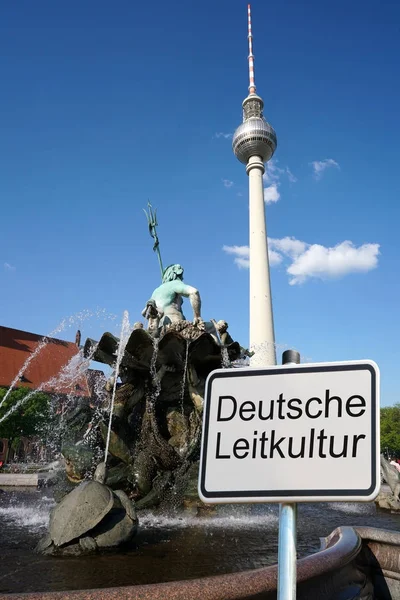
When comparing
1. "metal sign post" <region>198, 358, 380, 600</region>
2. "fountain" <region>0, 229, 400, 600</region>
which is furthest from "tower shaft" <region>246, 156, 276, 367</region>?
"metal sign post" <region>198, 358, 380, 600</region>

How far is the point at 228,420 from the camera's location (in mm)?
1560

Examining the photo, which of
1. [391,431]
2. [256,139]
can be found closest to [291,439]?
[256,139]

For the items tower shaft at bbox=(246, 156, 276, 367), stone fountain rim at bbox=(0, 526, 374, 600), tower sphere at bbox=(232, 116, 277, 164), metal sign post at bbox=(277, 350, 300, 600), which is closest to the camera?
metal sign post at bbox=(277, 350, 300, 600)

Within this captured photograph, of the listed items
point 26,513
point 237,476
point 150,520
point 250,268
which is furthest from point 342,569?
point 250,268

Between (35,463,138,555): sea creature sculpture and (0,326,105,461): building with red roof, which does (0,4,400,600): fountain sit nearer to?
(35,463,138,555): sea creature sculpture

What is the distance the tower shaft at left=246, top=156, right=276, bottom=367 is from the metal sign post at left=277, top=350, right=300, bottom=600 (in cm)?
3781

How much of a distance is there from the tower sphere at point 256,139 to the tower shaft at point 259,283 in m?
5.01

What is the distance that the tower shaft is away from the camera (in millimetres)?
41469

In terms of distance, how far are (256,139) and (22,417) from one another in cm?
3681

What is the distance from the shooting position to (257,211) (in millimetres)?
46875

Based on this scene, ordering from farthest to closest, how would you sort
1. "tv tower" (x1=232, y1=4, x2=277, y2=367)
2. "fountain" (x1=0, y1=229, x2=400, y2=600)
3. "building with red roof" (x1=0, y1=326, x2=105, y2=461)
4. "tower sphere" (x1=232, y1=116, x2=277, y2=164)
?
"building with red roof" (x1=0, y1=326, x2=105, y2=461), "tower sphere" (x1=232, y1=116, x2=277, y2=164), "tv tower" (x1=232, y1=4, x2=277, y2=367), "fountain" (x1=0, y1=229, x2=400, y2=600)

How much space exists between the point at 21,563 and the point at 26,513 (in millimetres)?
4623

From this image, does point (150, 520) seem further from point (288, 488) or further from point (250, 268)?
point (250, 268)

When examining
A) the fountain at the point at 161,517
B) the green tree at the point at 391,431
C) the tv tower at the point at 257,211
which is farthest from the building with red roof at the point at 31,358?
the fountain at the point at 161,517
